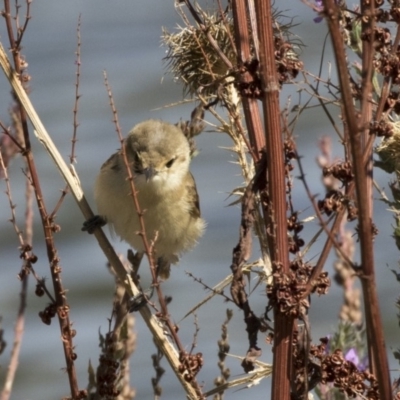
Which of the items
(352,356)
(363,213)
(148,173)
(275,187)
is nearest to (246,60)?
(275,187)

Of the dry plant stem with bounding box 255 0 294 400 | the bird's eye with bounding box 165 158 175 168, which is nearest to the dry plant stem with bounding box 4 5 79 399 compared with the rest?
the dry plant stem with bounding box 255 0 294 400

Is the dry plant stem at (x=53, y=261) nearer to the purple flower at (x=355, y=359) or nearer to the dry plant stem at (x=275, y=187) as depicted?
the dry plant stem at (x=275, y=187)

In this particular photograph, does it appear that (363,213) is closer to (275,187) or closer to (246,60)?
(275,187)

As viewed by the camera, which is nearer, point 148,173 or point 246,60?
point 246,60

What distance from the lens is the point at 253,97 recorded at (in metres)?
2.06

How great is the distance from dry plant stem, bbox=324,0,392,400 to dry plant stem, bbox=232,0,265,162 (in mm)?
474

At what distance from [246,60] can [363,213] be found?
68cm

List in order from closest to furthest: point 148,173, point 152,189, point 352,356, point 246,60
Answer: point 246,60
point 352,356
point 148,173
point 152,189

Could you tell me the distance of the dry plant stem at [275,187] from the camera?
184 cm

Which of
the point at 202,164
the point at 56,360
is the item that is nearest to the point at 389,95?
the point at 56,360

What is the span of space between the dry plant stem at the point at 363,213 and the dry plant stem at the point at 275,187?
7.8 inches

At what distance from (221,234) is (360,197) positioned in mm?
7890

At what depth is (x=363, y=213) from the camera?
1.63 m

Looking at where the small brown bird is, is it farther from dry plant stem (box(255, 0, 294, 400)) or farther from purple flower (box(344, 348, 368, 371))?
dry plant stem (box(255, 0, 294, 400))
